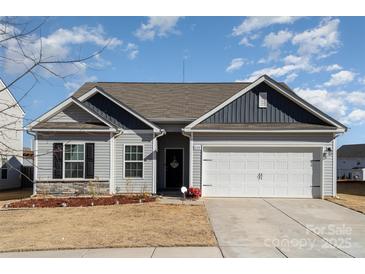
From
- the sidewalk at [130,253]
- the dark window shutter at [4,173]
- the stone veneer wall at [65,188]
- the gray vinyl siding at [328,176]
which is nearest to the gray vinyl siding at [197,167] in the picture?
the stone veneer wall at [65,188]

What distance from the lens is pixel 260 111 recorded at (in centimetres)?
1784

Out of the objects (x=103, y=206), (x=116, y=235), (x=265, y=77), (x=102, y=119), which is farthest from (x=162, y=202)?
(x=265, y=77)

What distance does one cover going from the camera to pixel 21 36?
15.0 ft

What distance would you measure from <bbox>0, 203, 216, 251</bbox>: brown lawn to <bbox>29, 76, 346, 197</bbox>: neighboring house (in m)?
3.15

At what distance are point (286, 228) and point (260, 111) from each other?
7.86m

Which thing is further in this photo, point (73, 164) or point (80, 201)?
point (73, 164)

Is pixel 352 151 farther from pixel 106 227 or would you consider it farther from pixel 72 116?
pixel 106 227

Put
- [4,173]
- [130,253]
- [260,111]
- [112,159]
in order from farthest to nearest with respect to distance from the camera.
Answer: [4,173] → [260,111] → [112,159] → [130,253]

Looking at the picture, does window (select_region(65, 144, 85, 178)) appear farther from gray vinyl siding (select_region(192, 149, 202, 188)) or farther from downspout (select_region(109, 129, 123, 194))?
gray vinyl siding (select_region(192, 149, 202, 188))

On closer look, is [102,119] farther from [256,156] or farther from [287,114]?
[287,114]

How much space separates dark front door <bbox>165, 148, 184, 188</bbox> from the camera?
20.8 meters

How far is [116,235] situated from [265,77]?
10.6 metres

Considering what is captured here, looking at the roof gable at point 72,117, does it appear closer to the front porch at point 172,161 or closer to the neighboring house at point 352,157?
the front porch at point 172,161

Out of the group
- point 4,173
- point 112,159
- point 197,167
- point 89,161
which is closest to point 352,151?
point 197,167
